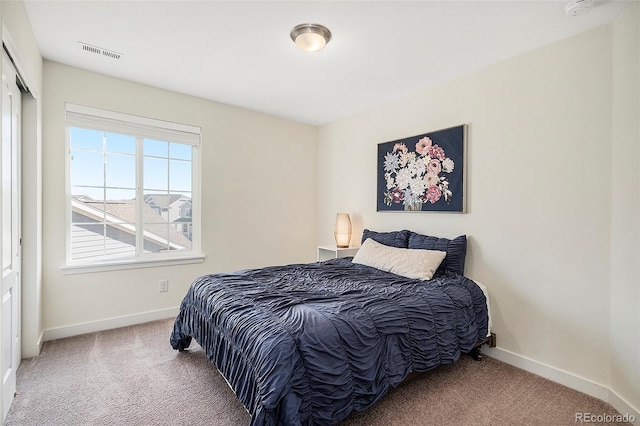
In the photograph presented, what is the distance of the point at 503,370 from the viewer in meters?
2.41

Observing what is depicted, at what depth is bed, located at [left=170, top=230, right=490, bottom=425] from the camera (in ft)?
4.93

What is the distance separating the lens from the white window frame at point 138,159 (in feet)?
9.58

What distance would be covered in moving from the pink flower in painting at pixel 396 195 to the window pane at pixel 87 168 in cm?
294

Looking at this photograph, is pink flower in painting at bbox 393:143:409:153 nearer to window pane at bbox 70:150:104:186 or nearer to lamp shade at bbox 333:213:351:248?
lamp shade at bbox 333:213:351:248

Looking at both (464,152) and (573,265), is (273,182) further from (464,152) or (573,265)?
(573,265)

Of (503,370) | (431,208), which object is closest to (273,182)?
(431,208)

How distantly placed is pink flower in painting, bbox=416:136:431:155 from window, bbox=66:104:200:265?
2.42 m

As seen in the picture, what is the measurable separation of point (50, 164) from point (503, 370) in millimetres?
4118

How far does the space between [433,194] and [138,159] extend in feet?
9.89

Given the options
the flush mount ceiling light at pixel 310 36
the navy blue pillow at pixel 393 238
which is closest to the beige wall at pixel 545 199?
the navy blue pillow at pixel 393 238

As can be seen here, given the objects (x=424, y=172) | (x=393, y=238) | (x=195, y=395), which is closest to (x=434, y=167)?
(x=424, y=172)

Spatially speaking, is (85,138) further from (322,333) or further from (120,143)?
(322,333)

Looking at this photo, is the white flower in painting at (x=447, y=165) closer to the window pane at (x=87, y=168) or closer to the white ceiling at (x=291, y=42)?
the white ceiling at (x=291, y=42)

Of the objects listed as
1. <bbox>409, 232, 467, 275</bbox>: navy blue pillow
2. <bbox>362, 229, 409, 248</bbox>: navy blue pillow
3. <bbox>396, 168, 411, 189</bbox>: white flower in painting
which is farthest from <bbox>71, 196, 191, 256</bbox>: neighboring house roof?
<bbox>409, 232, 467, 275</bbox>: navy blue pillow
